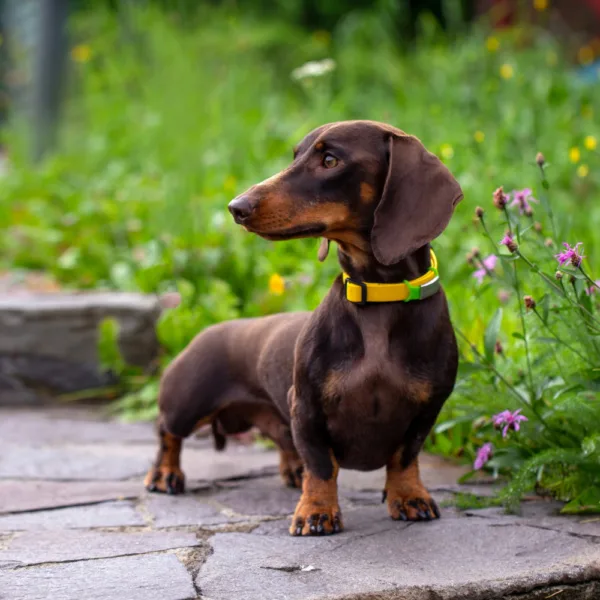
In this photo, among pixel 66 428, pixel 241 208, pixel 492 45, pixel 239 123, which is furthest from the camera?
pixel 239 123

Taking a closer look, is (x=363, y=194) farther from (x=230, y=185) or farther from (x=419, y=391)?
(x=230, y=185)

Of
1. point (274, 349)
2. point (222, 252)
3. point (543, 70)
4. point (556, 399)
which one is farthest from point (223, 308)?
point (543, 70)

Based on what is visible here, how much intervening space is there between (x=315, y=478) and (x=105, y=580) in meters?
0.65

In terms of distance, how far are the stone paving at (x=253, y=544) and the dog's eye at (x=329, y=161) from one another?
97 cm

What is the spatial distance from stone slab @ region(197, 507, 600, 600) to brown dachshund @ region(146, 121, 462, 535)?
0.12 metres

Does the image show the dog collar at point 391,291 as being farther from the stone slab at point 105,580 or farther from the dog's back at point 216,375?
the stone slab at point 105,580

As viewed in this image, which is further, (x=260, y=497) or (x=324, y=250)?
(x=260, y=497)

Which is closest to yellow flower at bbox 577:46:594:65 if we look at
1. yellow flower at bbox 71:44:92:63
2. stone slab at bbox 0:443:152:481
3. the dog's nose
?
yellow flower at bbox 71:44:92:63

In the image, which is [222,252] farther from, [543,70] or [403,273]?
[543,70]

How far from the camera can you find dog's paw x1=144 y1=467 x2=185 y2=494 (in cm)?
335

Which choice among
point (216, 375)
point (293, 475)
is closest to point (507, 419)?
point (293, 475)

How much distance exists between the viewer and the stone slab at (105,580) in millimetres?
2264

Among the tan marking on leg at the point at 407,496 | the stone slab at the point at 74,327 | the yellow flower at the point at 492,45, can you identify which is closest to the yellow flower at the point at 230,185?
the stone slab at the point at 74,327

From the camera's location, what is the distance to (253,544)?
268 centimetres
